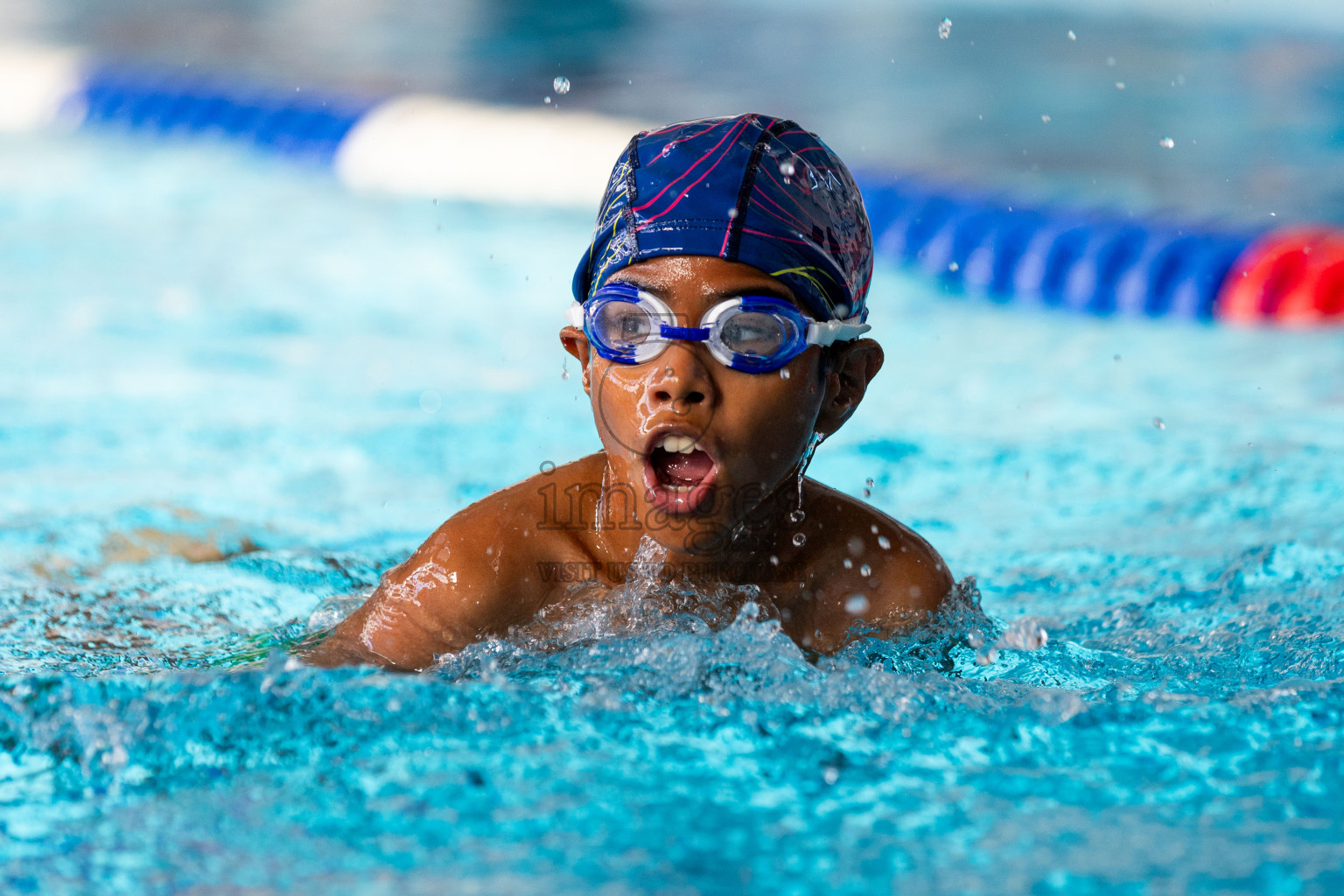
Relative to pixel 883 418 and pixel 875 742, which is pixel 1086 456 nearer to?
pixel 883 418

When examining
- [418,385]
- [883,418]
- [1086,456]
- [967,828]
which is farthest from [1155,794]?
[418,385]

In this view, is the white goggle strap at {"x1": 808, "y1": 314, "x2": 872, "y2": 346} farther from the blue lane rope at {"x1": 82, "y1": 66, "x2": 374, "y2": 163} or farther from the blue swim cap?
the blue lane rope at {"x1": 82, "y1": 66, "x2": 374, "y2": 163}

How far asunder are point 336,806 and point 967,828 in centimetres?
78

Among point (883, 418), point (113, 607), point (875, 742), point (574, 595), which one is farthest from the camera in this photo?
point (883, 418)

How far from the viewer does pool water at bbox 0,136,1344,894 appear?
173 cm

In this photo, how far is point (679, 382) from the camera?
210 centimetres

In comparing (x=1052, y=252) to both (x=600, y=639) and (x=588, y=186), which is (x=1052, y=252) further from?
(x=600, y=639)

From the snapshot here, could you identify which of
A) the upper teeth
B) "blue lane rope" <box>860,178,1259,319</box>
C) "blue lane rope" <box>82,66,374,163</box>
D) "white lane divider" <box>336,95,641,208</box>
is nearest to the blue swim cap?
the upper teeth

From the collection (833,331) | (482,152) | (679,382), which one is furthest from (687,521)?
(482,152)

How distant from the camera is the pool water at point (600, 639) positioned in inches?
68.1

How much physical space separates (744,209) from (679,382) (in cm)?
31

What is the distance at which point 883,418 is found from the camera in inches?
197

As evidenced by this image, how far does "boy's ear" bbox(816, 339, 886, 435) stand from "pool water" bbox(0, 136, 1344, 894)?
1.25 feet

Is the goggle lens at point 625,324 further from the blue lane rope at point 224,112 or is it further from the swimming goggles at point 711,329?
the blue lane rope at point 224,112
